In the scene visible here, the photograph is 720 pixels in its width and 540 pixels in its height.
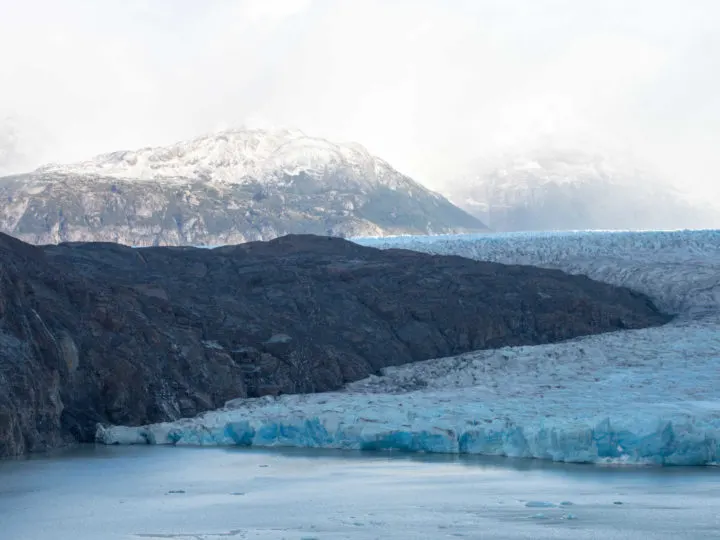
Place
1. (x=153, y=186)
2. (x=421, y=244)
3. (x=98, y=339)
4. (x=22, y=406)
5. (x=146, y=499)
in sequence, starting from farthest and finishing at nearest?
(x=153, y=186) < (x=421, y=244) < (x=98, y=339) < (x=22, y=406) < (x=146, y=499)

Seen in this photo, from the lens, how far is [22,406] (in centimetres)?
1648

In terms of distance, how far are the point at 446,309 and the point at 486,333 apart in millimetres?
1205

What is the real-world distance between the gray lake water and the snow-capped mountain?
53.7 meters

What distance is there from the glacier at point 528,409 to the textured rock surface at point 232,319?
1.00 metres

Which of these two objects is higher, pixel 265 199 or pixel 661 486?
pixel 265 199

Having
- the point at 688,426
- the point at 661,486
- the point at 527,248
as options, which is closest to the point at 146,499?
the point at 661,486

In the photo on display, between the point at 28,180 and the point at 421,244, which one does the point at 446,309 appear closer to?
the point at 421,244

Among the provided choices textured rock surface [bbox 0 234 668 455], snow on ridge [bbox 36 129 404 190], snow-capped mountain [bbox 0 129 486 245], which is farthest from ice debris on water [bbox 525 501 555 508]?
snow on ridge [bbox 36 129 404 190]

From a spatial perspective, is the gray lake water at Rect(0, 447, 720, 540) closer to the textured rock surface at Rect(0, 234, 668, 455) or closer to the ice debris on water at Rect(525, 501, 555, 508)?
the ice debris on water at Rect(525, 501, 555, 508)

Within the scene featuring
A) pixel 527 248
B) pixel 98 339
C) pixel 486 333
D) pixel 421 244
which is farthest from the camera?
pixel 421 244

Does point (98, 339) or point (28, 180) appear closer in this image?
point (98, 339)

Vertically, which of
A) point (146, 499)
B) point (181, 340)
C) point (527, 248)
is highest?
point (527, 248)

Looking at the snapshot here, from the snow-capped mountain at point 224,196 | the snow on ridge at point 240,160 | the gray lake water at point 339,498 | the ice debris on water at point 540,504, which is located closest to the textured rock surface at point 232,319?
the gray lake water at point 339,498

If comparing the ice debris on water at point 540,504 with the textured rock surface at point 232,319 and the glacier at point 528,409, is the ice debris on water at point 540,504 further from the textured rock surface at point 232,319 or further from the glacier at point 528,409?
the textured rock surface at point 232,319
